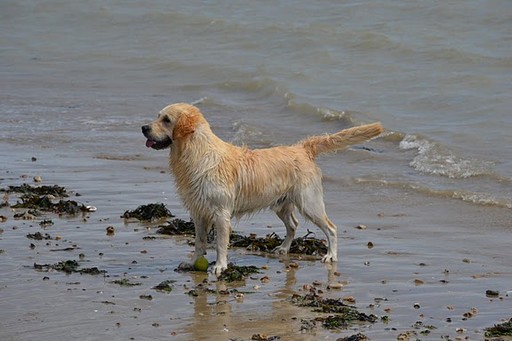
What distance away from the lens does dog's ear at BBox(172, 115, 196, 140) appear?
850cm

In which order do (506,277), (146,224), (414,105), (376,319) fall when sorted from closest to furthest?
(376,319) < (506,277) < (146,224) < (414,105)

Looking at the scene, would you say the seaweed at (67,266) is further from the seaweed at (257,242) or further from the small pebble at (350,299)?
the small pebble at (350,299)

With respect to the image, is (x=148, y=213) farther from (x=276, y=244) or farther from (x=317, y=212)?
(x=317, y=212)

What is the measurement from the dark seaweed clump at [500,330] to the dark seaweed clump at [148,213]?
4.25 m

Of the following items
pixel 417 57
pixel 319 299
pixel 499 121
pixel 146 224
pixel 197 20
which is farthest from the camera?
pixel 197 20

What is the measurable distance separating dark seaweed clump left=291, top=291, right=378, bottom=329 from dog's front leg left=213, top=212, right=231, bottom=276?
1.01 metres

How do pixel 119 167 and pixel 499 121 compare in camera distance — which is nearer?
pixel 119 167

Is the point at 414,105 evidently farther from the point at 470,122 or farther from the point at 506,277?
the point at 506,277

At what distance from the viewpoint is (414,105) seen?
17.7 meters

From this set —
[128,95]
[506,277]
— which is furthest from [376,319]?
[128,95]

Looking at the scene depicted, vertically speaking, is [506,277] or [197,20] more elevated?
[197,20]

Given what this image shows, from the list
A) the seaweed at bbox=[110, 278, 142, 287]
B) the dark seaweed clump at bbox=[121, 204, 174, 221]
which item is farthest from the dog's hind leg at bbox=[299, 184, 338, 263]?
the seaweed at bbox=[110, 278, 142, 287]

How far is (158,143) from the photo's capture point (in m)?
8.59

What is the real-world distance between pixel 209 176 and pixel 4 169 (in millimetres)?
4677
